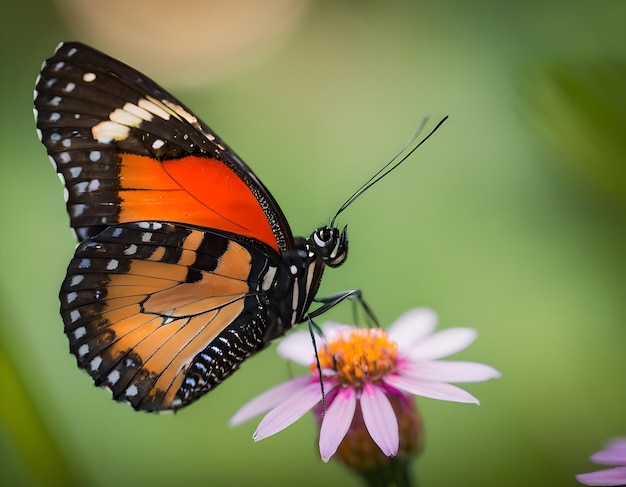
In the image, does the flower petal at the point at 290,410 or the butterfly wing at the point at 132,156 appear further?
the butterfly wing at the point at 132,156

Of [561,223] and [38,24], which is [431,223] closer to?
[561,223]

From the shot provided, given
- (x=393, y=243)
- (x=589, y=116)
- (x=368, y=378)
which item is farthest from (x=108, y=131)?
(x=393, y=243)

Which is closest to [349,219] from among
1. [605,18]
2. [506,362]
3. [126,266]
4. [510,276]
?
[510,276]

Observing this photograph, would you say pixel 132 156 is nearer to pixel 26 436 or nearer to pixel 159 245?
pixel 159 245

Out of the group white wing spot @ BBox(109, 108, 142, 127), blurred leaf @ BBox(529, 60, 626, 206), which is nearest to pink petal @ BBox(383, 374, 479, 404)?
blurred leaf @ BBox(529, 60, 626, 206)

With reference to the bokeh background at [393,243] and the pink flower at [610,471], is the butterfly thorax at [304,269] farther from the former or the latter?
the pink flower at [610,471]

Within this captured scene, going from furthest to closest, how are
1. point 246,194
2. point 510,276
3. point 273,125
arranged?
point 273,125 < point 510,276 < point 246,194

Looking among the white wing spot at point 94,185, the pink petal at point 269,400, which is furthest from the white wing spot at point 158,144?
the pink petal at point 269,400
